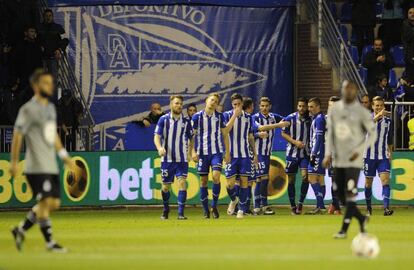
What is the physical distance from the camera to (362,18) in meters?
30.8

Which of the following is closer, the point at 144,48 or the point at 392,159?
the point at 392,159

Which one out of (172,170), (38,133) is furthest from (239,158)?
(38,133)

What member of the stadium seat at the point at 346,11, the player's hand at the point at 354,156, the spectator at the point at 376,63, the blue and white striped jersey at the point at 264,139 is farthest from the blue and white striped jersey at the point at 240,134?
the stadium seat at the point at 346,11

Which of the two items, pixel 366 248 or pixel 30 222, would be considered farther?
pixel 30 222

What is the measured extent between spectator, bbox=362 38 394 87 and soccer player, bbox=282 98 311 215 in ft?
15.7

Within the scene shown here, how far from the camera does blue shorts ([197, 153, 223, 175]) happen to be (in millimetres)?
23344

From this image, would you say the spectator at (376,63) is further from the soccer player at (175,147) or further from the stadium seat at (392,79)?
the soccer player at (175,147)

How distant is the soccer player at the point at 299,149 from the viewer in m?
25.2

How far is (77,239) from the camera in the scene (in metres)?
17.8

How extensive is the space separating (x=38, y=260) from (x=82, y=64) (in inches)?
674

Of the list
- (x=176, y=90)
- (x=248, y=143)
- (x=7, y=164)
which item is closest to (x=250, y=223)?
(x=248, y=143)

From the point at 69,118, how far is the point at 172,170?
195 inches

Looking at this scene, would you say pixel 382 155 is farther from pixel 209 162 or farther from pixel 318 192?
pixel 209 162

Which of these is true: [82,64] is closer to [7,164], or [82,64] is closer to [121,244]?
[7,164]
